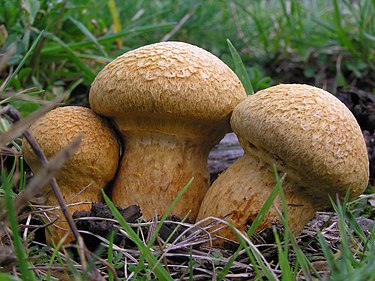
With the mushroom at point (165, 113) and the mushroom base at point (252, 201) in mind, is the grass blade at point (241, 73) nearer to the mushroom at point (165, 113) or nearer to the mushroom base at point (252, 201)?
the mushroom at point (165, 113)

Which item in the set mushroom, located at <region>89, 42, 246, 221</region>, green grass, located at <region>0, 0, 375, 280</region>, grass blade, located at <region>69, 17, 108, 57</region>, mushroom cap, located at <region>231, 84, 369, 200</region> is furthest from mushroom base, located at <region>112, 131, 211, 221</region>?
grass blade, located at <region>69, 17, 108, 57</region>

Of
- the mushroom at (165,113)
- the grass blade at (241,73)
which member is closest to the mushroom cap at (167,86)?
the mushroom at (165,113)

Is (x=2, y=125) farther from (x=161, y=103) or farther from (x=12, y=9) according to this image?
(x=12, y=9)

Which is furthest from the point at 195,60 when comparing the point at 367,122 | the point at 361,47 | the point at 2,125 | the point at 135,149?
the point at 361,47

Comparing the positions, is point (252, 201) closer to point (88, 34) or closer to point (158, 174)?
point (158, 174)

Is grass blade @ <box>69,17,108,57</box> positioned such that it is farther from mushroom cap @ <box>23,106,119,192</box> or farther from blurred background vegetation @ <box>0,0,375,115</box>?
mushroom cap @ <box>23,106,119,192</box>
